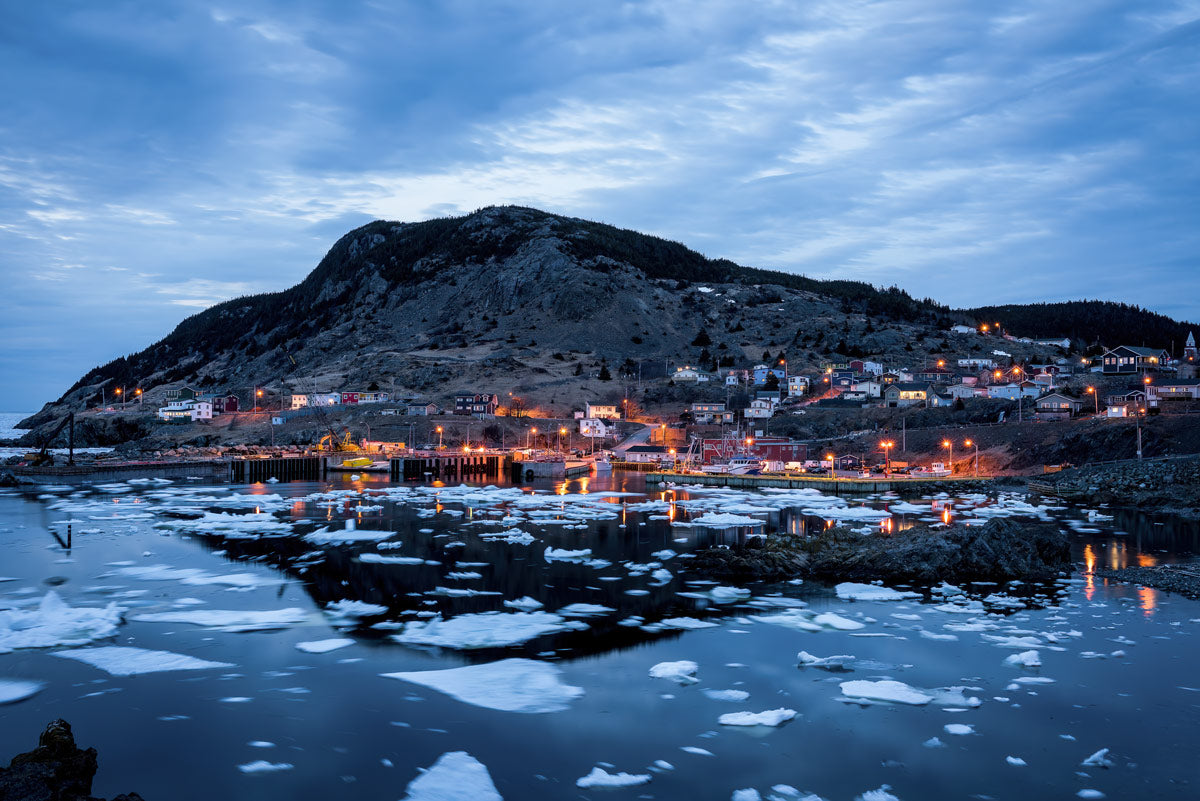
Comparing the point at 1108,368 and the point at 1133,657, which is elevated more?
the point at 1108,368

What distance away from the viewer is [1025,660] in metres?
18.4

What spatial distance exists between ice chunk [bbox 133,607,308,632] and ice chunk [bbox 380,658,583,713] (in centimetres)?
607

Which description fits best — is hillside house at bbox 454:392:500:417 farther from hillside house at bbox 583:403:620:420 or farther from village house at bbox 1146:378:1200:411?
village house at bbox 1146:378:1200:411

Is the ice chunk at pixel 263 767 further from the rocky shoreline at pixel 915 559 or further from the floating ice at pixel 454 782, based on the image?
the rocky shoreline at pixel 915 559

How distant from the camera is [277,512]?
48031mm

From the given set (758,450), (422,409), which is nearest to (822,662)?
(758,450)

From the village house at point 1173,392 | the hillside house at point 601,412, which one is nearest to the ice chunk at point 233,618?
the village house at point 1173,392

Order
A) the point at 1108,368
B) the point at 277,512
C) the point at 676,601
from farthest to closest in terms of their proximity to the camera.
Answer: the point at 1108,368 < the point at 277,512 < the point at 676,601

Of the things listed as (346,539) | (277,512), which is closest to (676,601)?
(346,539)

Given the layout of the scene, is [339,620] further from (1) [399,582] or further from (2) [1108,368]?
(2) [1108,368]

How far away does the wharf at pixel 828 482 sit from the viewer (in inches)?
2608

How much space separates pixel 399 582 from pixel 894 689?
16.8 m

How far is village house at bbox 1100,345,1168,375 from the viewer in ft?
375

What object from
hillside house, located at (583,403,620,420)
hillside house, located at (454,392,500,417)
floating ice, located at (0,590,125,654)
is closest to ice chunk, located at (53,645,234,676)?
floating ice, located at (0,590,125,654)
